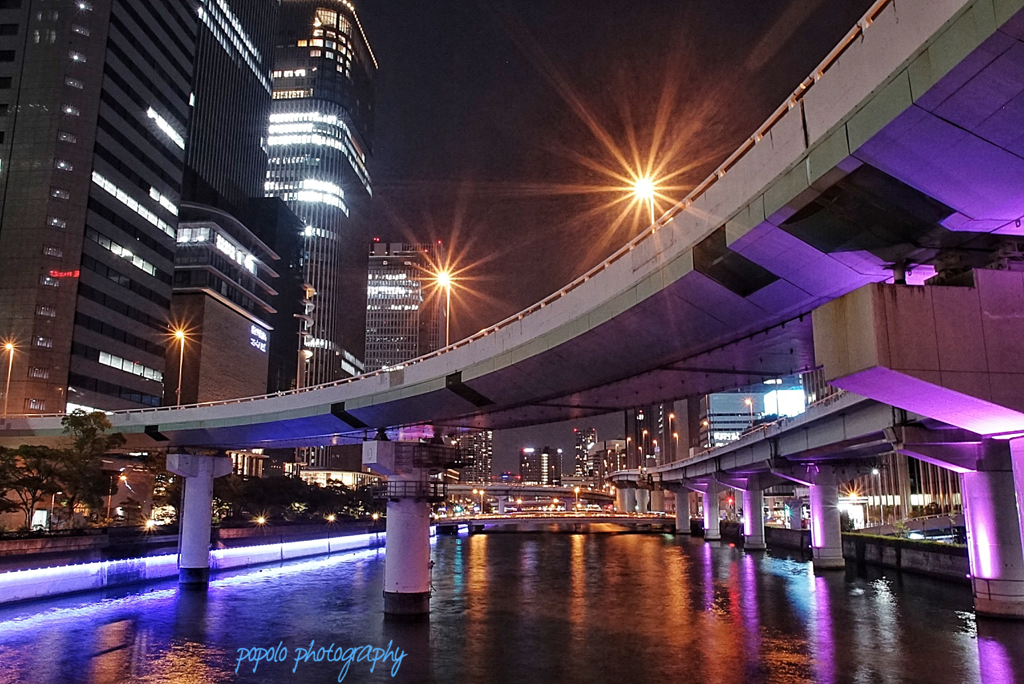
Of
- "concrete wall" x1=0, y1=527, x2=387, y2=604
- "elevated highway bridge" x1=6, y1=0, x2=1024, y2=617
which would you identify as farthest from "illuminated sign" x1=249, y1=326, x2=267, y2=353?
"elevated highway bridge" x1=6, y1=0, x2=1024, y2=617

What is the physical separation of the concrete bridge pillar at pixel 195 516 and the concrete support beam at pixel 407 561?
19833mm

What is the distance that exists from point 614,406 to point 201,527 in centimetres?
3201

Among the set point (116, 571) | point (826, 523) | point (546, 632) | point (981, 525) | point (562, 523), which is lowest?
point (562, 523)

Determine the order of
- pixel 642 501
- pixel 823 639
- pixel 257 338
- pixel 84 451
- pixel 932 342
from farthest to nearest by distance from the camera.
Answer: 1. pixel 642 501
2. pixel 257 338
3. pixel 84 451
4. pixel 823 639
5. pixel 932 342

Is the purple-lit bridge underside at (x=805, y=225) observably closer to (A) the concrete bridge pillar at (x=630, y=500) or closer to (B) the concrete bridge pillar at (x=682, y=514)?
(B) the concrete bridge pillar at (x=682, y=514)

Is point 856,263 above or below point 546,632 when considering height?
above

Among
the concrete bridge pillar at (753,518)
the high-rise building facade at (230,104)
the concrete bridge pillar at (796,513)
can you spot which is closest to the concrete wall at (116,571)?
the concrete bridge pillar at (753,518)

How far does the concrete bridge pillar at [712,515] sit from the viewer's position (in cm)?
10350

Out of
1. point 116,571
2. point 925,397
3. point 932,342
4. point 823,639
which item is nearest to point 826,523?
point 823,639

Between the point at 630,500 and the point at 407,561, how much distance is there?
14542cm

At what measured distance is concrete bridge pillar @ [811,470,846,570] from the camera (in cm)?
5650

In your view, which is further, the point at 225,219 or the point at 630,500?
the point at 630,500

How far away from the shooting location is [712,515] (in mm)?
103750

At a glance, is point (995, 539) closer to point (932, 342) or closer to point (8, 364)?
point (932, 342)
